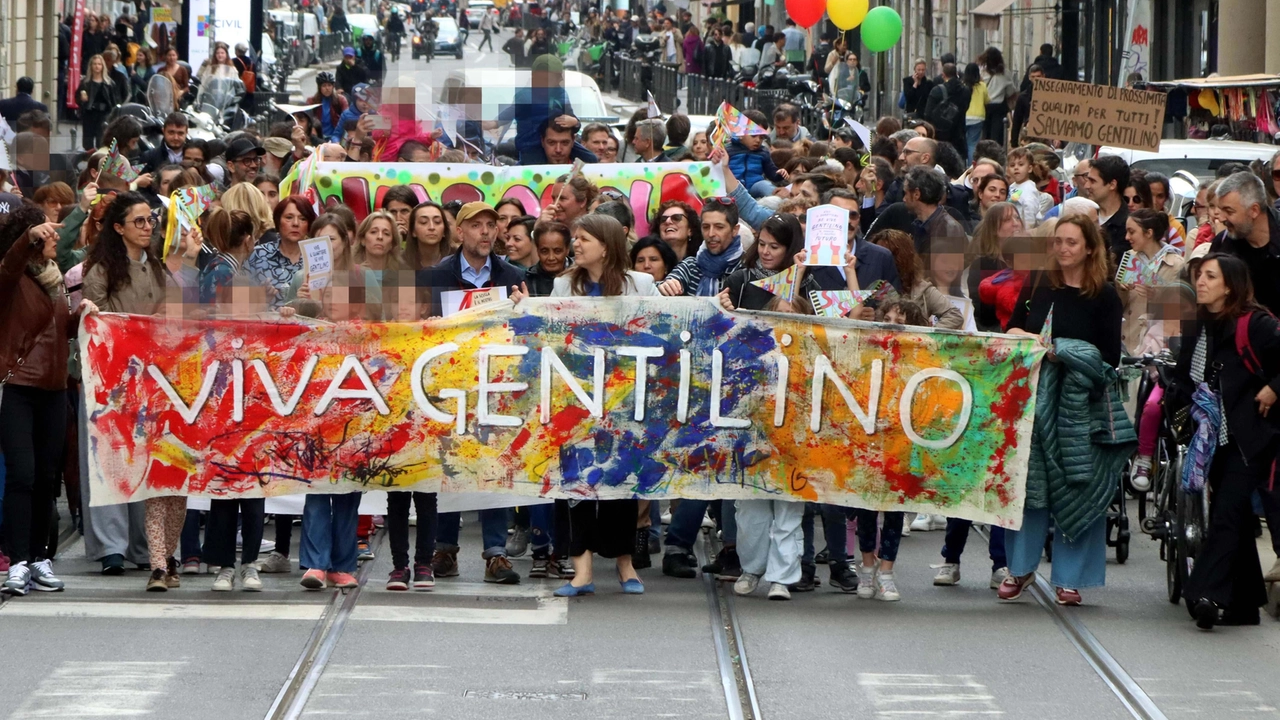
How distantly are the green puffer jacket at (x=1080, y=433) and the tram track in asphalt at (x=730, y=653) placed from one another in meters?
1.50

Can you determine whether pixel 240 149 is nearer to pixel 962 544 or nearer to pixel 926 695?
pixel 962 544

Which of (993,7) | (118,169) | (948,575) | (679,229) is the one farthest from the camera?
(993,7)

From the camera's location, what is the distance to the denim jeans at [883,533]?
9250 mm

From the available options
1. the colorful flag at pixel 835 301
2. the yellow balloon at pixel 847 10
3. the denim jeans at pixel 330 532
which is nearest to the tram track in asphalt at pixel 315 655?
the denim jeans at pixel 330 532

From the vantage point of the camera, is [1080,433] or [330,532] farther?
[330,532]

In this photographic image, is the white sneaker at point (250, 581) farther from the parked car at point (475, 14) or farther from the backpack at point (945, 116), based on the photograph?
the parked car at point (475, 14)

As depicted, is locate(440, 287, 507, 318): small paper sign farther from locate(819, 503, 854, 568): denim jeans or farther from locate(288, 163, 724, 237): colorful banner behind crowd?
locate(288, 163, 724, 237): colorful banner behind crowd

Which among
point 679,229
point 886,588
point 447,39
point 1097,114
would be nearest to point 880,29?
point 1097,114

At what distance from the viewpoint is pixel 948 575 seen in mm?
9594

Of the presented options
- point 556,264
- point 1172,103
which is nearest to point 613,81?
point 1172,103

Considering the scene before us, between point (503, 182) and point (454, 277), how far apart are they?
4254mm

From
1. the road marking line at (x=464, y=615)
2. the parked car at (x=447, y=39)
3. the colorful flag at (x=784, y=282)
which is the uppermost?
the parked car at (x=447, y=39)

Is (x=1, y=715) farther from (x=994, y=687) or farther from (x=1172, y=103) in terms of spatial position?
(x=1172, y=103)

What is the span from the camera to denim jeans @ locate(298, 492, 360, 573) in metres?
9.09
